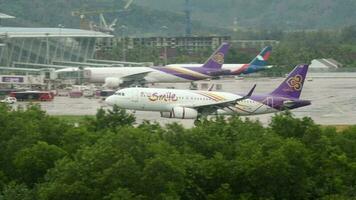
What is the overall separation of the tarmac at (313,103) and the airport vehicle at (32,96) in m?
0.79

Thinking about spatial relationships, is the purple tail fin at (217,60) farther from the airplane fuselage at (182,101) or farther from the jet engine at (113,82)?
the airplane fuselage at (182,101)

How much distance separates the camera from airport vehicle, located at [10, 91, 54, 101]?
286ft

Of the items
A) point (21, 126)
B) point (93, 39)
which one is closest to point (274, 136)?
point (21, 126)

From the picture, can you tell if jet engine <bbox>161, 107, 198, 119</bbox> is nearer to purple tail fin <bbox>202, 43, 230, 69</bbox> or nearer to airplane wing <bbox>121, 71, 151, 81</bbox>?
airplane wing <bbox>121, 71, 151, 81</bbox>

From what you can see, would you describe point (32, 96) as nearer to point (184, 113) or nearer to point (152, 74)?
point (152, 74)

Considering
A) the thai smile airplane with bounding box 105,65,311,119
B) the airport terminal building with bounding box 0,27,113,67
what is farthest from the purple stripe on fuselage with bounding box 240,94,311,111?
the airport terminal building with bounding box 0,27,113,67

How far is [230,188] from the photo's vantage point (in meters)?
37.6

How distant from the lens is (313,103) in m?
82.6

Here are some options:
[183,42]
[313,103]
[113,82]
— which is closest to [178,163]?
[313,103]

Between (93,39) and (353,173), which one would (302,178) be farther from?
(93,39)

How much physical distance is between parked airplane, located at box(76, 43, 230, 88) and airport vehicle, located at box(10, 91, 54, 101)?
574 inches

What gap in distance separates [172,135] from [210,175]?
578 cm

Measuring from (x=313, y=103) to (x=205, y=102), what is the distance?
17.6 metres

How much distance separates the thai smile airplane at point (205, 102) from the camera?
6631cm
